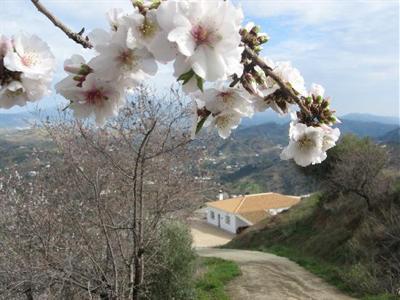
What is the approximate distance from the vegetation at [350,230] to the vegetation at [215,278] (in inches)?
117

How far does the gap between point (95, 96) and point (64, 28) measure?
190 millimetres

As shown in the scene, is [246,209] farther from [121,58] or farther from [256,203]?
[121,58]

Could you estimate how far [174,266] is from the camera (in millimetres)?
12297

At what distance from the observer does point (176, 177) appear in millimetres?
10664

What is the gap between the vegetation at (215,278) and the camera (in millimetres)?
13969

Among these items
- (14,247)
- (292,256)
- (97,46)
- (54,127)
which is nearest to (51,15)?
(97,46)

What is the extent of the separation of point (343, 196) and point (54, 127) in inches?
649

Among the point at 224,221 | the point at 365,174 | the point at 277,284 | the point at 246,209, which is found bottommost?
the point at 277,284

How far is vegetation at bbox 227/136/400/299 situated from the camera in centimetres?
1433

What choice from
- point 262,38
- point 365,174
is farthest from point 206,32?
point 365,174

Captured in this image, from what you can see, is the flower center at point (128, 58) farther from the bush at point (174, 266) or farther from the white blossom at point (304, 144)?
the bush at point (174, 266)

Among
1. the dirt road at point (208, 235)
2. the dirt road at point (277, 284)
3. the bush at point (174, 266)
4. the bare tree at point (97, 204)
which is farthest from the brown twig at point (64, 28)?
the dirt road at point (208, 235)

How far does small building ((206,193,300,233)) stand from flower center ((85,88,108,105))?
40.1 meters

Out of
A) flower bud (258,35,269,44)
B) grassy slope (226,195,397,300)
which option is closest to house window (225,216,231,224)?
grassy slope (226,195,397,300)
